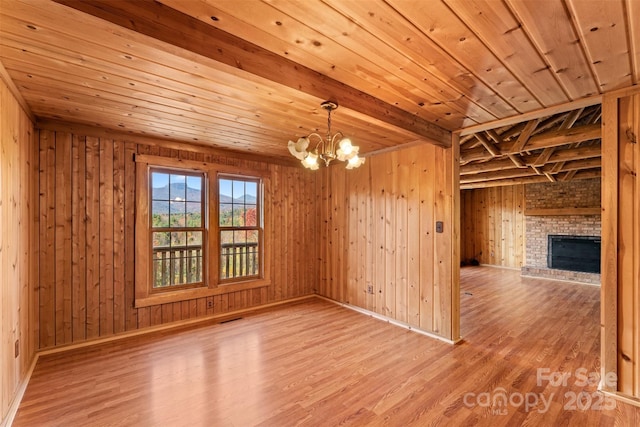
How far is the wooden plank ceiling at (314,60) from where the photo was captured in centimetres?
144

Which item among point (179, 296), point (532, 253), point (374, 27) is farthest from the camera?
point (532, 253)

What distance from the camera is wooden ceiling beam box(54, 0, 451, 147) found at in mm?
1330

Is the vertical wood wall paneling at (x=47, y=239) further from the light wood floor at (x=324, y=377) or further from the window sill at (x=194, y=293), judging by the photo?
the window sill at (x=194, y=293)

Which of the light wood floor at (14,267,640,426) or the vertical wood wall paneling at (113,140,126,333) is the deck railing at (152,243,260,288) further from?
the light wood floor at (14,267,640,426)

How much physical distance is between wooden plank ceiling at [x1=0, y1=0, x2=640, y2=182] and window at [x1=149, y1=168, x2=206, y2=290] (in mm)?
→ 1016

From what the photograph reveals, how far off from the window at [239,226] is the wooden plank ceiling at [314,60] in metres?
1.46

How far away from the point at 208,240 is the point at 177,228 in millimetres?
449

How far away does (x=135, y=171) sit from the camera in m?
3.58

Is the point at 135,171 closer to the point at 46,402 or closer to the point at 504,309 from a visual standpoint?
the point at 46,402

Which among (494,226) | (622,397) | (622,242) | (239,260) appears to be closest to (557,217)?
(494,226)

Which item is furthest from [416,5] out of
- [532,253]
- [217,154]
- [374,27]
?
[532,253]

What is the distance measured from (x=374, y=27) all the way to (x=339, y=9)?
0.82 feet

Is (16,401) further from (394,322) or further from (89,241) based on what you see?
(394,322)

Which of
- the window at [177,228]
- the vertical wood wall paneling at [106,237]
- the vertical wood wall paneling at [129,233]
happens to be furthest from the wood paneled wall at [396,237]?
the vertical wood wall paneling at [106,237]
